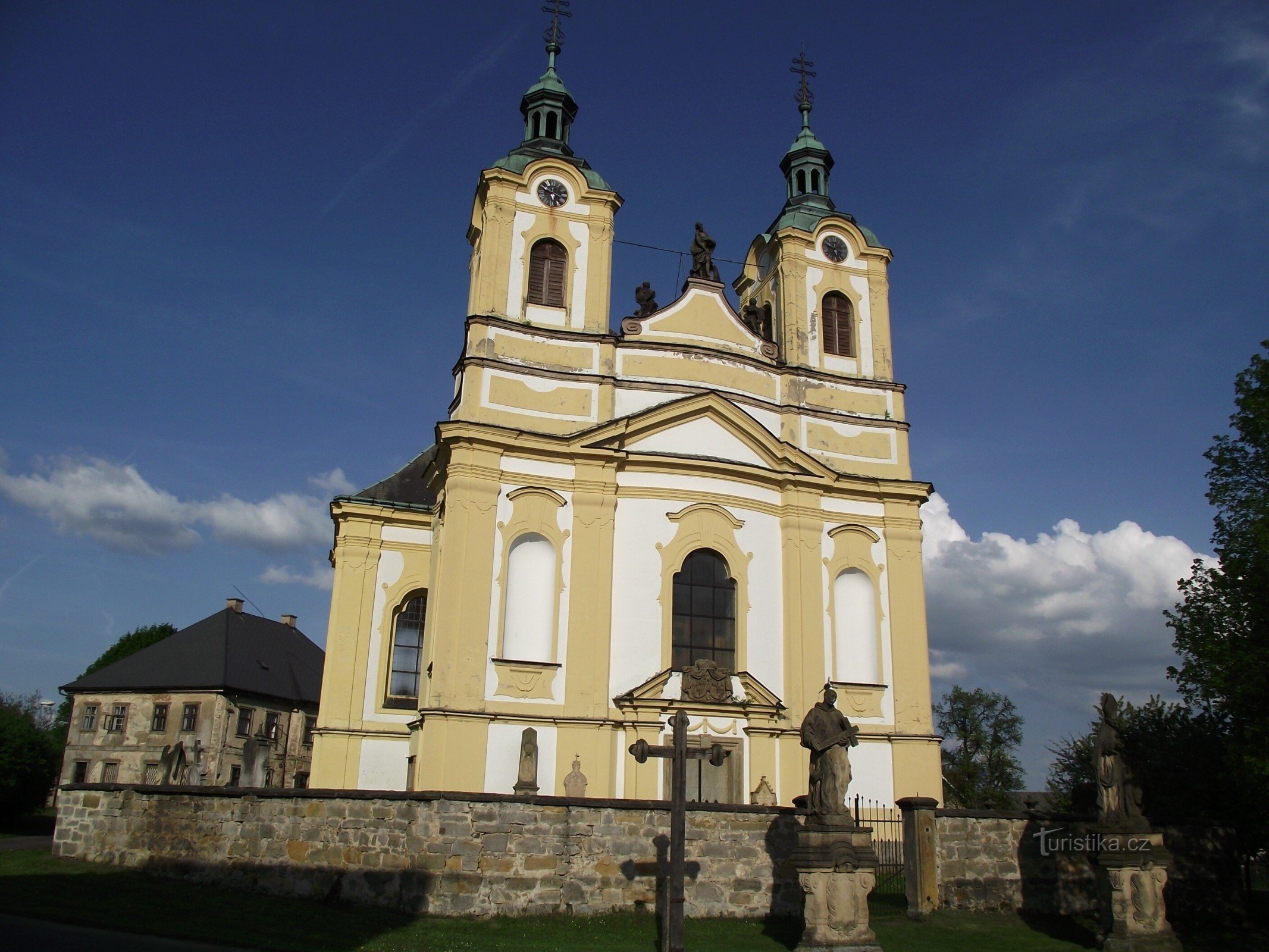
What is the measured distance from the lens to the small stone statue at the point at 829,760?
13.2m

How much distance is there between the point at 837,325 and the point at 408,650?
13.6 m

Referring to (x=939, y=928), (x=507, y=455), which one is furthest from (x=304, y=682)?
(x=939, y=928)

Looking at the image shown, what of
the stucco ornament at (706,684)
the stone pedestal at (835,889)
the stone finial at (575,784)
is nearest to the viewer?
the stone pedestal at (835,889)

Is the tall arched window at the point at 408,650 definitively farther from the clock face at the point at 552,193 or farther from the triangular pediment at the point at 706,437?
the clock face at the point at 552,193

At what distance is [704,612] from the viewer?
22.3 m

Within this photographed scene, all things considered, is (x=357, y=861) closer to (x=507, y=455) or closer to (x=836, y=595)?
(x=507, y=455)

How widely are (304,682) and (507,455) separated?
2487 cm

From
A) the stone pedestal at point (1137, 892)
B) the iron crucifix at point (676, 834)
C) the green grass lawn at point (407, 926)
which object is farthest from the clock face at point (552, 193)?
the stone pedestal at point (1137, 892)

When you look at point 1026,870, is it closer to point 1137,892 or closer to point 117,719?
point 1137,892

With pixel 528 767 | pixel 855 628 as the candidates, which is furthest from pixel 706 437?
pixel 528 767

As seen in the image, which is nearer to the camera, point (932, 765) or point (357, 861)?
point (357, 861)

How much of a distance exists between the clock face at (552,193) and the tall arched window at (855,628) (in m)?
11.1

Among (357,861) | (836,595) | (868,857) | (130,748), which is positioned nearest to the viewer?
(868,857)

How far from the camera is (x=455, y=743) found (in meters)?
19.5
